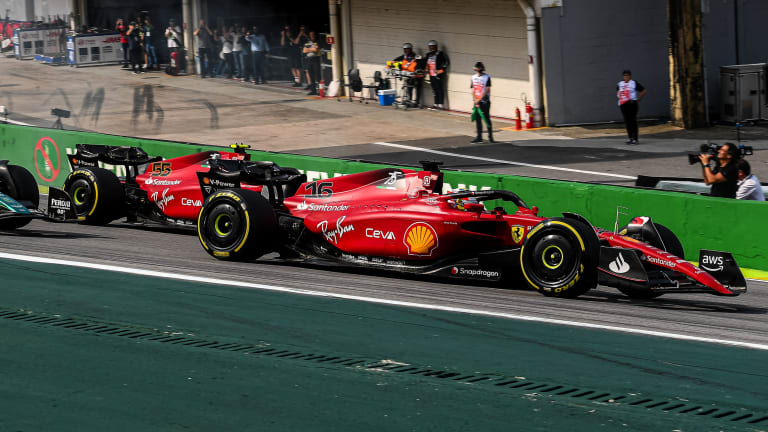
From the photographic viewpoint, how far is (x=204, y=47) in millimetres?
40625

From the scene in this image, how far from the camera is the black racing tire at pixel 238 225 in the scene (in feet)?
40.0

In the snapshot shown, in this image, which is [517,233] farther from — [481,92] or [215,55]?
[215,55]

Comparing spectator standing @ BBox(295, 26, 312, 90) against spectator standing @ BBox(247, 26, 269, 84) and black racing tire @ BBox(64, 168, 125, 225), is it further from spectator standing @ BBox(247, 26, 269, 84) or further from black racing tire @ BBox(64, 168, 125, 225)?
black racing tire @ BBox(64, 168, 125, 225)

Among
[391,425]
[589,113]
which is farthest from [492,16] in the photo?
[391,425]

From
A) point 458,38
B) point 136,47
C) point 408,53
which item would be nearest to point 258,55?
point 136,47

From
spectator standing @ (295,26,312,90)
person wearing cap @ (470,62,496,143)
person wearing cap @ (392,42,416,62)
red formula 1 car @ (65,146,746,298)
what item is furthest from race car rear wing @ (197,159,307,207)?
spectator standing @ (295,26,312,90)

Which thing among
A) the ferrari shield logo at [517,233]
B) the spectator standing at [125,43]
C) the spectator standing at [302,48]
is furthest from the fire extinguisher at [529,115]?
the spectator standing at [125,43]

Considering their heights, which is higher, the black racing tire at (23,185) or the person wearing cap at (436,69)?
the person wearing cap at (436,69)

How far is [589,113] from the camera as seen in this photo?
28.7m

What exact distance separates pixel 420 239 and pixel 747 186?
188 inches

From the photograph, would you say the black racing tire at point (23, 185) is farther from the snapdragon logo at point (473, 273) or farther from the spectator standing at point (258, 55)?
the spectator standing at point (258, 55)

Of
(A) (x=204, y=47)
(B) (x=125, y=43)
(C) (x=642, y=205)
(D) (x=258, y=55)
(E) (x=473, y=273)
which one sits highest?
(B) (x=125, y=43)

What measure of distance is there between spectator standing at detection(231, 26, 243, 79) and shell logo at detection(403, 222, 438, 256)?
29080mm

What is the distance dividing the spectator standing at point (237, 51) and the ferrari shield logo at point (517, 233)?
2960 centimetres
